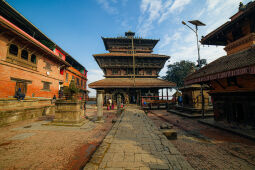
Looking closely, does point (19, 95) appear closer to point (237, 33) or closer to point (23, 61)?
point (23, 61)

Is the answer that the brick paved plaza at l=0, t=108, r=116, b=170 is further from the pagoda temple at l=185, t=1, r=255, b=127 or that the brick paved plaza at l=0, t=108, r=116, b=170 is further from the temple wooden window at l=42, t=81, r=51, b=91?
the temple wooden window at l=42, t=81, r=51, b=91

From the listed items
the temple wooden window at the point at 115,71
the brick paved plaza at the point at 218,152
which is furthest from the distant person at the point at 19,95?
the temple wooden window at the point at 115,71

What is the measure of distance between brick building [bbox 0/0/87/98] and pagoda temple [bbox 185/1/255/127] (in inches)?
520

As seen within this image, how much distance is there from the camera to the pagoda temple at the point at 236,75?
4516 millimetres

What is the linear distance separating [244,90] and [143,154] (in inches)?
233

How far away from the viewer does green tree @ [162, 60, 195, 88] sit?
31744mm

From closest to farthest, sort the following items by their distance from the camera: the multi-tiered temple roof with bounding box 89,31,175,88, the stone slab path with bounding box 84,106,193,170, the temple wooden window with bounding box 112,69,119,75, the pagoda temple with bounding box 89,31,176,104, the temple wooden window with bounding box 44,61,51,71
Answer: the stone slab path with bounding box 84,106,193,170
the temple wooden window with bounding box 44,61,51,71
the pagoda temple with bounding box 89,31,176,104
the multi-tiered temple roof with bounding box 89,31,175,88
the temple wooden window with bounding box 112,69,119,75

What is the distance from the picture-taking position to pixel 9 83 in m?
7.66

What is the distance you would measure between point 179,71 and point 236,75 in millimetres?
31032

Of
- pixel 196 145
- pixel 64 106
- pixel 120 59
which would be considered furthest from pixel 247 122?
pixel 120 59

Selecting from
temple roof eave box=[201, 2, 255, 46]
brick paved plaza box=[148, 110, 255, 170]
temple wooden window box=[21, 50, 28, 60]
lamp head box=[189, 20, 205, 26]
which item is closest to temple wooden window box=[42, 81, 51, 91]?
temple wooden window box=[21, 50, 28, 60]

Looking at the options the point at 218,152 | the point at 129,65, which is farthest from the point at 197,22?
the point at 129,65

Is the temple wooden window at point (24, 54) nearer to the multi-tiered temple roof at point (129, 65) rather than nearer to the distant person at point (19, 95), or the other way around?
the distant person at point (19, 95)

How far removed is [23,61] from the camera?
885 cm
